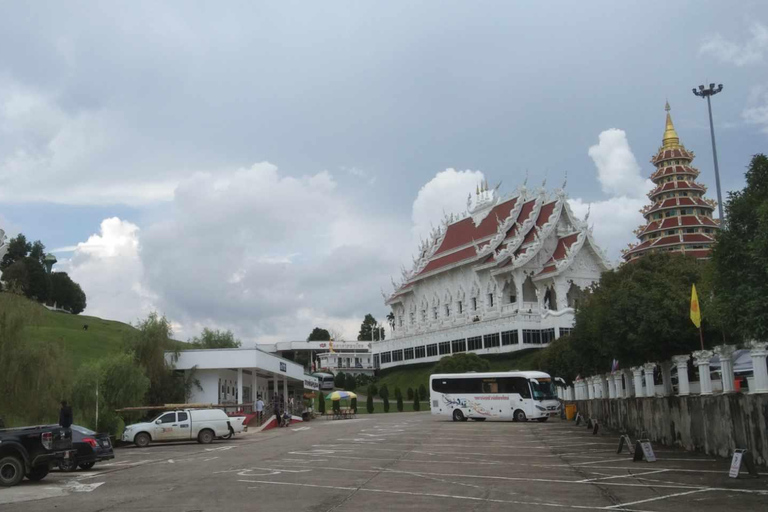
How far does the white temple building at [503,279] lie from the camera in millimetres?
80625

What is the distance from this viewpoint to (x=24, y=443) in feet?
56.4

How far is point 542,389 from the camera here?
147 feet

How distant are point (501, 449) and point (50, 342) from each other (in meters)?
17.1

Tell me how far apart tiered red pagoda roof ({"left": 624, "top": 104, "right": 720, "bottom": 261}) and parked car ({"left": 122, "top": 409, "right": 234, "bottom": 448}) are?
181 feet

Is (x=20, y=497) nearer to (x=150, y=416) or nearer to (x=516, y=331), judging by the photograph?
(x=150, y=416)

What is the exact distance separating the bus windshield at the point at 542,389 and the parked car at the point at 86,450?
92.1 feet

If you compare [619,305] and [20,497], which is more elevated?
[619,305]

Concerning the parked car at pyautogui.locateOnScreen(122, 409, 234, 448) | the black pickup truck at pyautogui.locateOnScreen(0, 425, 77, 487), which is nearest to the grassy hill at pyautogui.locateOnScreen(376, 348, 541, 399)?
the parked car at pyautogui.locateOnScreen(122, 409, 234, 448)

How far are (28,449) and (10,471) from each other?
57 centimetres

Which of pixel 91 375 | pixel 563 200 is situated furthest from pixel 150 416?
pixel 563 200

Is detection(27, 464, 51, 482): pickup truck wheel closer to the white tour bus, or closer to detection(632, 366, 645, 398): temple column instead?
detection(632, 366, 645, 398): temple column

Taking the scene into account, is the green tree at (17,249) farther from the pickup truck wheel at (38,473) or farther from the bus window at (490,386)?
the pickup truck wheel at (38,473)

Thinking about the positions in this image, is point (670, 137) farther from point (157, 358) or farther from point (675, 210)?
point (157, 358)

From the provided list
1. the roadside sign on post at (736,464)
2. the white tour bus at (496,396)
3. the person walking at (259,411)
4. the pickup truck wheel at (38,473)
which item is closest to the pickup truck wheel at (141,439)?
the pickup truck wheel at (38,473)
